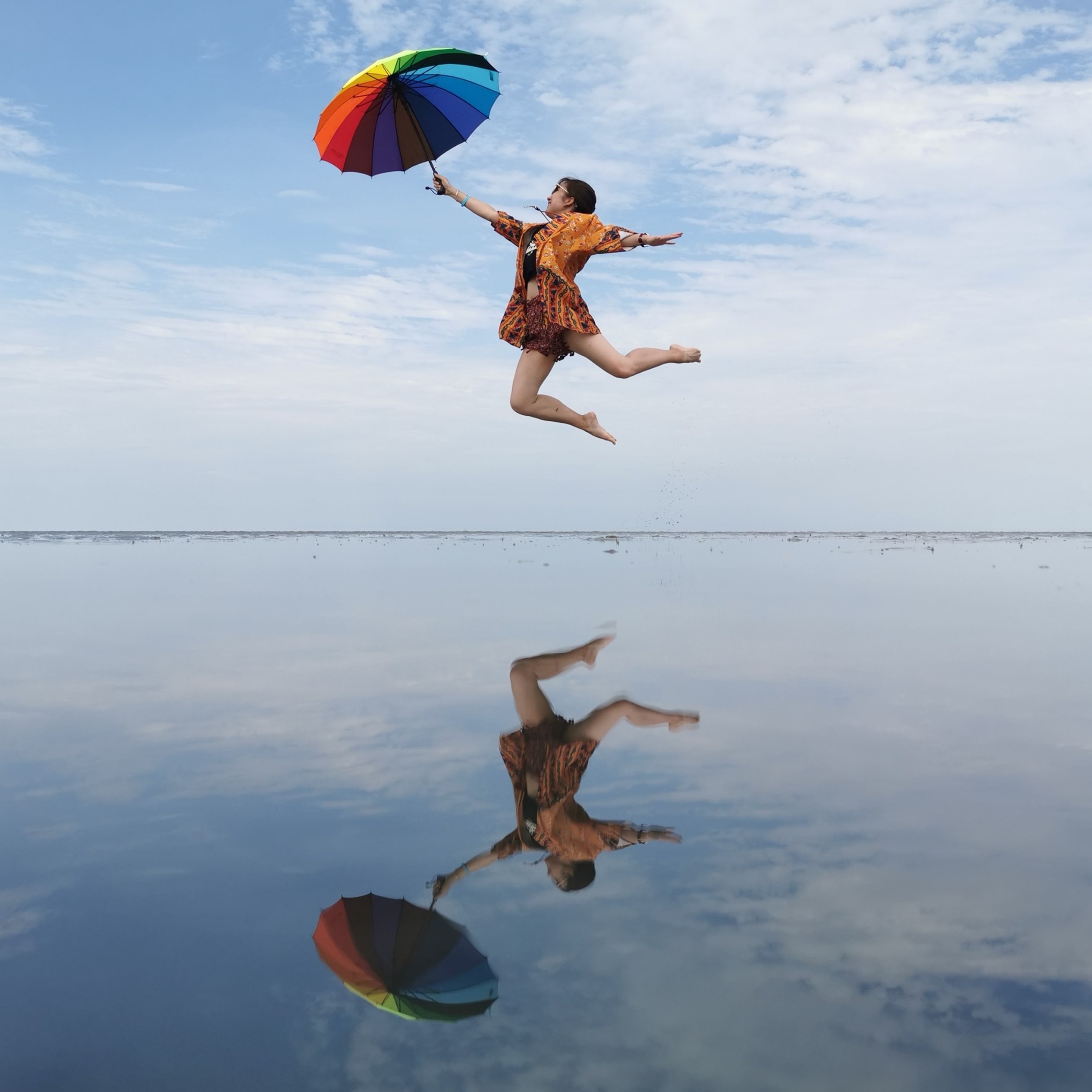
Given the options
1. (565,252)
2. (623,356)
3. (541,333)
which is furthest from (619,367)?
(565,252)

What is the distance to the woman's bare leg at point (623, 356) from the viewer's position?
7066 mm

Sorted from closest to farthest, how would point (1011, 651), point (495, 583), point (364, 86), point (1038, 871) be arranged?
1. point (1038, 871)
2. point (364, 86)
3. point (1011, 651)
4. point (495, 583)

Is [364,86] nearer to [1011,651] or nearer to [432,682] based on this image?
[432,682]

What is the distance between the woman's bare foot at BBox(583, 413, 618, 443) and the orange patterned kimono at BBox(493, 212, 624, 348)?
2.45 ft

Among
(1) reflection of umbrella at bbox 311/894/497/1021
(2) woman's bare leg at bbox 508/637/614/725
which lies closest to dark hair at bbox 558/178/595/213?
(2) woman's bare leg at bbox 508/637/614/725

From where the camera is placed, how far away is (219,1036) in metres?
2.27

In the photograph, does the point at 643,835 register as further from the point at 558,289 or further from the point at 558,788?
the point at 558,289

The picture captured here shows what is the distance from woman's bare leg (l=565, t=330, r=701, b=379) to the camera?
707cm

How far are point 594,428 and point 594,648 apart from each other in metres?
1.80

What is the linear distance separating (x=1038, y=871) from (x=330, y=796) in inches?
102

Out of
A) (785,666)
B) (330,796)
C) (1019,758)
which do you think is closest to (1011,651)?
(785,666)

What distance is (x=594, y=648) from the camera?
8164mm

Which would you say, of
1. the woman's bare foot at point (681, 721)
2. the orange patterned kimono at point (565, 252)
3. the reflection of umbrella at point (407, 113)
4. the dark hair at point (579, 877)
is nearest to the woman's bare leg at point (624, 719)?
the woman's bare foot at point (681, 721)

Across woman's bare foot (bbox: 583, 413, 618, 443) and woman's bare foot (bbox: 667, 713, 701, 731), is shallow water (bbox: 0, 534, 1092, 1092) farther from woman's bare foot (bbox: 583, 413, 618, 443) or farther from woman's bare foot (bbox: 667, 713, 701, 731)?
woman's bare foot (bbox: 583, 413, 618, 443)
